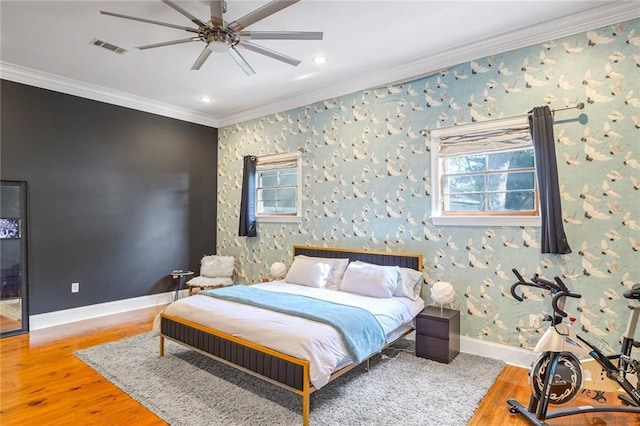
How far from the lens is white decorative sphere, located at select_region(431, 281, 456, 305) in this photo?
346cm

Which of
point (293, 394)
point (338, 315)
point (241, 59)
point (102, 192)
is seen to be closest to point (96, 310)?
point (102, 192)

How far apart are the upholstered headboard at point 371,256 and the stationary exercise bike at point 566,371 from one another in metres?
1.54

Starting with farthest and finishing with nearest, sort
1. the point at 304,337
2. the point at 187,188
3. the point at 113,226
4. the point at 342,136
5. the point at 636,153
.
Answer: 1. the point at 187,188
2. the point at 113,226
3. the point at 342,136
4. the point at 636,153
5. the point at 304,337

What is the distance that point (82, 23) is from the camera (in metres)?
3.13

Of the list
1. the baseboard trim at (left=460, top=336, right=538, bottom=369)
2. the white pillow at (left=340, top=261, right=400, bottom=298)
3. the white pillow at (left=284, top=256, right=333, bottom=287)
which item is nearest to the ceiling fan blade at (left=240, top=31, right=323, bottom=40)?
the white pillow at (left=340, top=261, right=400, bottom=298)

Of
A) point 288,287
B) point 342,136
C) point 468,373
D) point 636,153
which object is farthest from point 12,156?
point 636,153

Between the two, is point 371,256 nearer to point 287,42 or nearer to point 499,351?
point 499,351

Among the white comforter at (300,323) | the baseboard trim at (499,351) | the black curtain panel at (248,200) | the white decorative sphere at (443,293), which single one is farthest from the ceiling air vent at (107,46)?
the baseboard trim at (499,351)

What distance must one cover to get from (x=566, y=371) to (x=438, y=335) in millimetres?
1152

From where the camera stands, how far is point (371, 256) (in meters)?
4.21

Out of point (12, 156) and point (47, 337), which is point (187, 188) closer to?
point (12, 156)

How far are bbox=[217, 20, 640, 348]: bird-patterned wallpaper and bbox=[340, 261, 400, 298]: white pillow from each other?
403 mm

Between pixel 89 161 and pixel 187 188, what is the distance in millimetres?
1481

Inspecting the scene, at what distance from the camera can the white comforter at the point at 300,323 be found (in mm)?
2414
